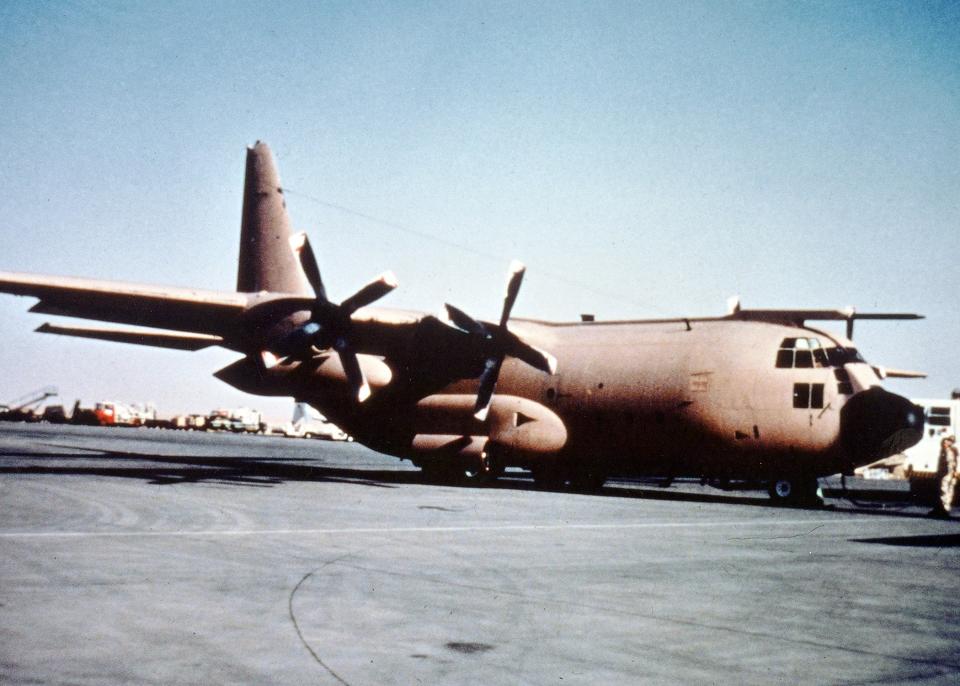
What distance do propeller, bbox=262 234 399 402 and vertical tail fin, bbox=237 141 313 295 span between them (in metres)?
6.49

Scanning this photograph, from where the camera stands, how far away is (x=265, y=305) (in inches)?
966

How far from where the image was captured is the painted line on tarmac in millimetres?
12219

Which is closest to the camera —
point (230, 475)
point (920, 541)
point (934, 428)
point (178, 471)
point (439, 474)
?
point (920, 541)

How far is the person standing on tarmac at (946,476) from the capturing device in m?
22.4

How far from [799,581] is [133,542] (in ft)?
27.1

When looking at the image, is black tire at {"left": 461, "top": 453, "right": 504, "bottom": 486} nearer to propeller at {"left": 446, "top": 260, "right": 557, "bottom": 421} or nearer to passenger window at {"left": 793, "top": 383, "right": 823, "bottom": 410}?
propeller at {"left": 446, "top": 260, "right": 557, "bottom": 421}

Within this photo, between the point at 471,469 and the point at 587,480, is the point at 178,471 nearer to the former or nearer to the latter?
the point at 471,469

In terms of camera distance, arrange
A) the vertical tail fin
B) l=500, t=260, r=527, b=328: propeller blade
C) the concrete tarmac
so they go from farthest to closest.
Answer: the vertical tail fin, l=500, t=260, r=527, b=328: propeller blade, the concrete tarmac

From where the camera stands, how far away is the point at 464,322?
26469mm

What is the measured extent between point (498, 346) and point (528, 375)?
77.0 inches

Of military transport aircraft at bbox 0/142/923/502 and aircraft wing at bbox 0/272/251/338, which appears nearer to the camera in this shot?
aircraft wing at bbox 0/272/251/338

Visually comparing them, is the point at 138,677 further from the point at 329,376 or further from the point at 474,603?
the point at 329,376

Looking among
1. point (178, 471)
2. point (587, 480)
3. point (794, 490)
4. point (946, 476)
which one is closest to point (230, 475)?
point (178, 471)

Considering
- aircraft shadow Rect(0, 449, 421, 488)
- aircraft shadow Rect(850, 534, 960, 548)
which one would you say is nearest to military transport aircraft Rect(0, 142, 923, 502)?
aircraft shadow Rect(0, 449, 421, 488)
